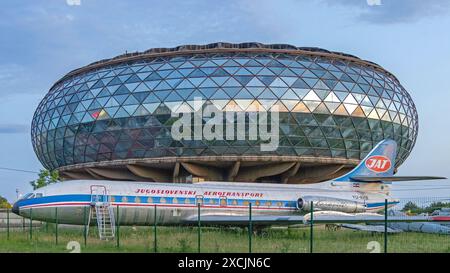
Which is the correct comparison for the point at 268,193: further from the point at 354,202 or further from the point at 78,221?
the point at 78,221

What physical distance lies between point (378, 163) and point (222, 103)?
14602 millimetres

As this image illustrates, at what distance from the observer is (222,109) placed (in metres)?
53.4

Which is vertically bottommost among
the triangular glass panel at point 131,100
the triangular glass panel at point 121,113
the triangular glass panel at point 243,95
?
the triangular glass panel at point 121,113

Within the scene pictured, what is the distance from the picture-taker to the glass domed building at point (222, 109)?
54.1 meters

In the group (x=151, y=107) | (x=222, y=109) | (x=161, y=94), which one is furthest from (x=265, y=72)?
(x=151, y=107)

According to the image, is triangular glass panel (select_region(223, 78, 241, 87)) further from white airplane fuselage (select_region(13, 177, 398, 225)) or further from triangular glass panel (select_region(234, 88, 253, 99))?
white airplane fuselage (select_region(13, 177, 398, 225))

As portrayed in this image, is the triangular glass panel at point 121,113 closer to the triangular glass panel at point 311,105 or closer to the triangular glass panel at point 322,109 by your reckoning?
the triangular glass panel at point 311,105

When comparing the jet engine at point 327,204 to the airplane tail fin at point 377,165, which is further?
the airplane tail fin at point 377,165

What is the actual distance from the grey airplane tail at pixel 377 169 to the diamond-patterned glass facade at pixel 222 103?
9212 mm

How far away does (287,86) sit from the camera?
55125mm

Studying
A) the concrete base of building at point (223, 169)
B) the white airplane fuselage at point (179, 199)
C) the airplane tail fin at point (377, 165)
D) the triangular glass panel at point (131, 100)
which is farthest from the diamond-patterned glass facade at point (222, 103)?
the white airplane fuselage at point (179, 199)

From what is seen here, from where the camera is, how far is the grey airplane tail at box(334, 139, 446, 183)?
43.8 meters
